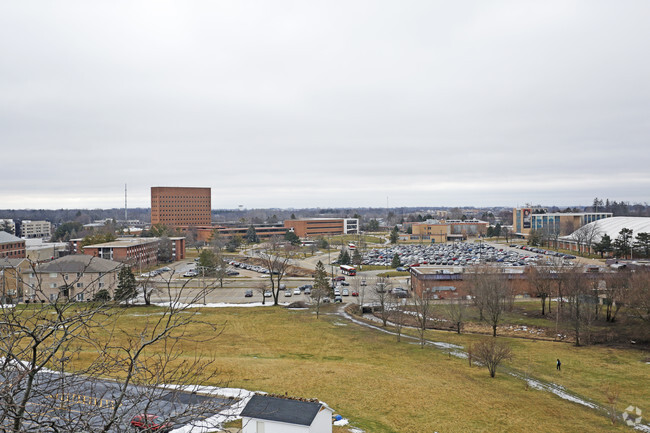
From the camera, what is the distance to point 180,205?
131m

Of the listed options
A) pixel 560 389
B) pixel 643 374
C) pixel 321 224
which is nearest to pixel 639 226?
pixel 643 374

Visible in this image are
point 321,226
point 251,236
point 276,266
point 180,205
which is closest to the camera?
point 276,266

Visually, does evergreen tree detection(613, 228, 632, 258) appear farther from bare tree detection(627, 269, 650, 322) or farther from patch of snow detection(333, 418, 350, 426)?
patch of snow detection(333, 418, 350, 426)

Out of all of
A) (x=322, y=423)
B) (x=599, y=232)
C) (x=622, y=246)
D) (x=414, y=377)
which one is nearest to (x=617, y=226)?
(x=599, y=232)

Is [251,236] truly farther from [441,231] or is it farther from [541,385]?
[541,385]

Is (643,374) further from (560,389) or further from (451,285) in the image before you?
(451,285)

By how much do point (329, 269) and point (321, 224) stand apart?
164ft

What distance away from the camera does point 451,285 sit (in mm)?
40469

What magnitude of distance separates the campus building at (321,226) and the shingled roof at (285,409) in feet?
294

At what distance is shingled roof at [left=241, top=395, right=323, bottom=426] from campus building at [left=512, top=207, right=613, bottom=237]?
8102 cm

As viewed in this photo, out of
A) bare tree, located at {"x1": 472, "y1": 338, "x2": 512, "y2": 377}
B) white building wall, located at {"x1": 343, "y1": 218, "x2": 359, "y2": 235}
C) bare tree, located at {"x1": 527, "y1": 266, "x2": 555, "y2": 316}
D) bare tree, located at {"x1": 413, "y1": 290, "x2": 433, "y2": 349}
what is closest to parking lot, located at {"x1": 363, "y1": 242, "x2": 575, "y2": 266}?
bare tree, located at {"x1": 527, "y1": 266, "x2": 555, "y2": 316}

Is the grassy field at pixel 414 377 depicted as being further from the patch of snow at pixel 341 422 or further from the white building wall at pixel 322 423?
the white building wall at pixel 322 423

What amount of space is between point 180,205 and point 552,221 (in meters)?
104

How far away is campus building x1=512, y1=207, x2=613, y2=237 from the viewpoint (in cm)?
8669
